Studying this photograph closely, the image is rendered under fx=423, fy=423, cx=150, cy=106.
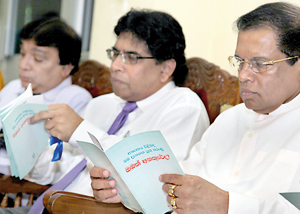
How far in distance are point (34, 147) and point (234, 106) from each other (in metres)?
0.93

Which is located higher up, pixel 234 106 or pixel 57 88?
pixel 234 106

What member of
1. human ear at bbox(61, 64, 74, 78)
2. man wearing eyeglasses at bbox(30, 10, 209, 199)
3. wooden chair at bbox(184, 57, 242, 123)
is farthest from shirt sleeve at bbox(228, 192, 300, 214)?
human ear at bbox(61, 64, 74, 78)

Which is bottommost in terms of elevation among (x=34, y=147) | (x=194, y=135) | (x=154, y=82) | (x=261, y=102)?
(x=34, y=147)

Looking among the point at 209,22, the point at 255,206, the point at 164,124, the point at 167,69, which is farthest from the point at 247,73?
the point at 209,22

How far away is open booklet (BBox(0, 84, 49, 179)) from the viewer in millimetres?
1729

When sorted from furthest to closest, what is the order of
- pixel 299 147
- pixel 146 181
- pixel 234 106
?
1. pixel 234 106
2. pixel 299 147
3. pixel 146 181

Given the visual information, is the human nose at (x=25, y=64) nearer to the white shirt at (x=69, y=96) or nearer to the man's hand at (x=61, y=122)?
the white shirt at (x=69, y=96)

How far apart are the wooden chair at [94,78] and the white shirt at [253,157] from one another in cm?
106

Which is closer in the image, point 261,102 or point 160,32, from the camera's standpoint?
point 261,102

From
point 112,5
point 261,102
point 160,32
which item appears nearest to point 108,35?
point 112,5

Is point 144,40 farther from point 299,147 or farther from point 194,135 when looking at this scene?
point 299,147

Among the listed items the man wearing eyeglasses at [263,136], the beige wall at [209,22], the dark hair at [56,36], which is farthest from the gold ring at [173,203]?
the dark hair at [56,36]

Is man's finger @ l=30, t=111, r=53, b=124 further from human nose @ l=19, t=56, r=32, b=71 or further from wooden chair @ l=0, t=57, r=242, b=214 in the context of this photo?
human nose @ l=19, t=56, r=32, b=71

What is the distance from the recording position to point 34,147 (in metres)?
1.95
